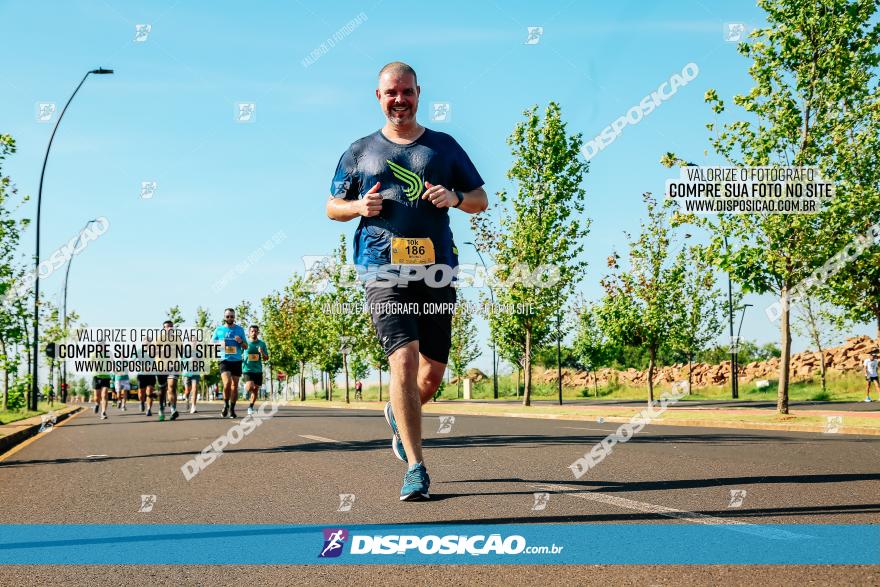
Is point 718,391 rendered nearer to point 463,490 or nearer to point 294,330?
point 294,330

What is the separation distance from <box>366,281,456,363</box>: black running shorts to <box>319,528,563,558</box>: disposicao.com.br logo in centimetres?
127

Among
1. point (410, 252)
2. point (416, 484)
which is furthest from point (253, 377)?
point (410, 252)

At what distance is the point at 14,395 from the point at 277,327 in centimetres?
3791

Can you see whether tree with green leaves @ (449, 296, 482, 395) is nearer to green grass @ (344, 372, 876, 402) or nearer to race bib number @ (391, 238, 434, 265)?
green grass @ (344, 372, 876, 402)

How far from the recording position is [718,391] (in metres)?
51.2

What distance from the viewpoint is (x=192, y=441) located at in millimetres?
11750

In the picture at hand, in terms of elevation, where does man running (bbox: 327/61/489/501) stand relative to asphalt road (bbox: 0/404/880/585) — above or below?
above

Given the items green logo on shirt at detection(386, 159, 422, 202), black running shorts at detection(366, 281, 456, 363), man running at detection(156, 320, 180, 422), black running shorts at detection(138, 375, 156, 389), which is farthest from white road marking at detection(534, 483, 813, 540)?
black running shorts at detection(138, 375, 156, 389)

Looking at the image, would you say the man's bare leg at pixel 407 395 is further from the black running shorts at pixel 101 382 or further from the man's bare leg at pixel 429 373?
the black running shorts at pixel 101 382

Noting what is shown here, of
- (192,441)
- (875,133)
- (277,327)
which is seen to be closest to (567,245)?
(875,133)

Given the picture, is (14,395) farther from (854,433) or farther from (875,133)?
(875,133)

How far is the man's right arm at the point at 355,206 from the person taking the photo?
16.0 ft

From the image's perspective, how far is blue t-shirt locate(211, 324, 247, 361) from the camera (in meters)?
16.4

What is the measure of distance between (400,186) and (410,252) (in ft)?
1.31
